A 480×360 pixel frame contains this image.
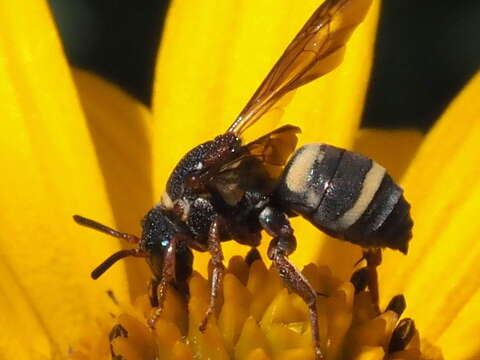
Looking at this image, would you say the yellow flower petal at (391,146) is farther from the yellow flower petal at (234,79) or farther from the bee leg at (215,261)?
the bee leg at (215,261)

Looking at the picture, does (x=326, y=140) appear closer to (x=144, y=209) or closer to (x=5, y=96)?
(x=144, y=209)

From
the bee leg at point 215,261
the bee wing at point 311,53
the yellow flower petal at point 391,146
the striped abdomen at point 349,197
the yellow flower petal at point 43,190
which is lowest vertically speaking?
Answer: the yellow flower petal at point 43,190

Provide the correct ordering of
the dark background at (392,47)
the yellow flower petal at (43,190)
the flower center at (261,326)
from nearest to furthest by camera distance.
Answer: the flower center at (261,326), the yellow flower petal at (43,190), the dark background at (392,47)

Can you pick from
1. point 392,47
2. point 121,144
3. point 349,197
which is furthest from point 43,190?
point 392,47

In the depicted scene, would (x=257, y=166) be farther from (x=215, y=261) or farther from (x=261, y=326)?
(x=261, y=326)

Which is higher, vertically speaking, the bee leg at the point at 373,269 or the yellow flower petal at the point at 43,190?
the bee leg at the point at 373,269

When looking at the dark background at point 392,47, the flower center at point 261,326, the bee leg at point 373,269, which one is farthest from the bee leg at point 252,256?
the dark background at point 392,47
